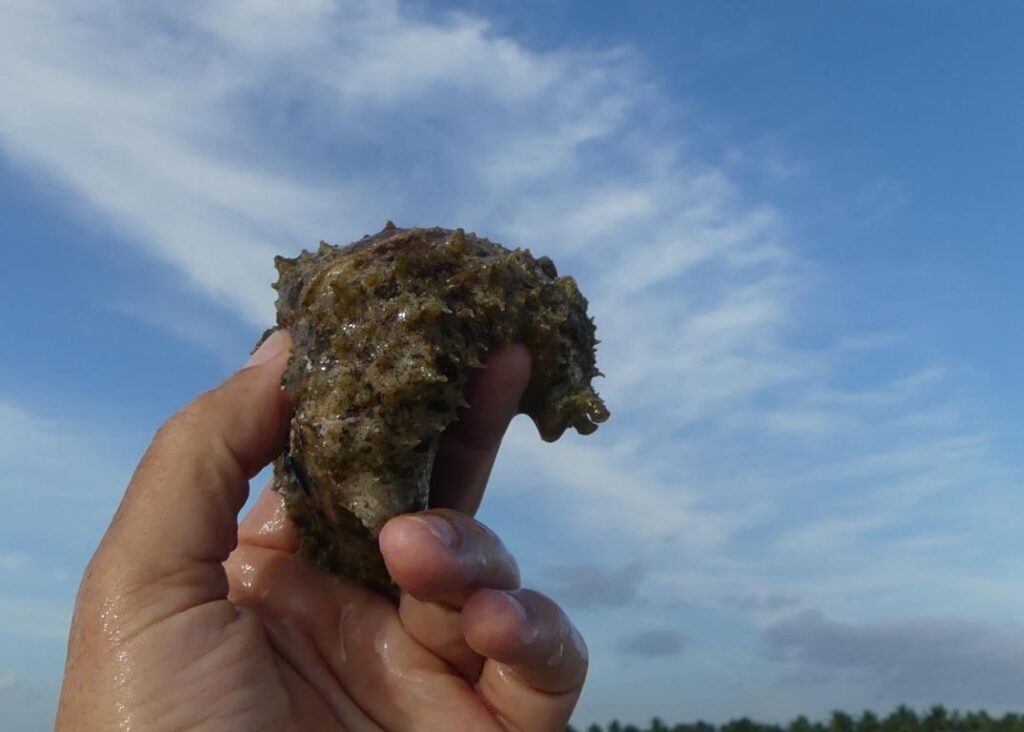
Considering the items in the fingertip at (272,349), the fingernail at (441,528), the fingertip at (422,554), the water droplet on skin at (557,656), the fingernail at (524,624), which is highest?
the fingertip at (272,349)

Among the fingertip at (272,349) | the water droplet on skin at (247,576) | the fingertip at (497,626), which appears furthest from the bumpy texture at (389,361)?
the fingertip at (497,626)

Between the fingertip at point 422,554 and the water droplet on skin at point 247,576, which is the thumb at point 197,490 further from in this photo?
the fingertip at point 422,554

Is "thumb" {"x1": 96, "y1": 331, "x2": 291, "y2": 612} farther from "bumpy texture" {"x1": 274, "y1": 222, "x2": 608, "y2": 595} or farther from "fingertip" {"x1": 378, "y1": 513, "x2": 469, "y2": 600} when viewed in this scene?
"fingertip" {"x1": 378, "y1": 513, "x2": 469, "y2": 600}

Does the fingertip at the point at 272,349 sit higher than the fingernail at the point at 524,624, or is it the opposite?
the fingertip at the point at 272,349

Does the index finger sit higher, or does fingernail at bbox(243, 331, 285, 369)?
fingernail at bbox(243, 331, 285, 369)

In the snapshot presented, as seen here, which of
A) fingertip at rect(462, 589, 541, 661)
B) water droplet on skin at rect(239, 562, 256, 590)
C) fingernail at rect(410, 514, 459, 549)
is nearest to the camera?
fingernail at rect(410, 514, 459, 549)

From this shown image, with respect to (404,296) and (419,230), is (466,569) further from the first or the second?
(419,230)

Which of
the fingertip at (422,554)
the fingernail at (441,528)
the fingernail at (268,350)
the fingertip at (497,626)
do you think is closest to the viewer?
the fingertip at (422,554)

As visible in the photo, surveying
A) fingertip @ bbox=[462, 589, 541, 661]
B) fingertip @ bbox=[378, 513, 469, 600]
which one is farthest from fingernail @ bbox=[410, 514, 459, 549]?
fingertip @ bbox=[462, 589, 541, 661]
